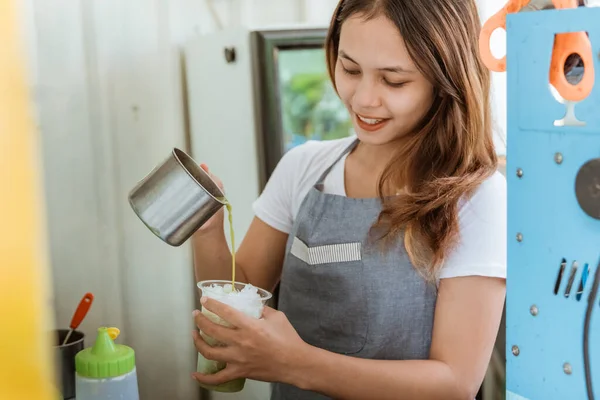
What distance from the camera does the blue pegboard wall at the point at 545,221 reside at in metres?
0.85

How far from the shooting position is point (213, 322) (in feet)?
4.33

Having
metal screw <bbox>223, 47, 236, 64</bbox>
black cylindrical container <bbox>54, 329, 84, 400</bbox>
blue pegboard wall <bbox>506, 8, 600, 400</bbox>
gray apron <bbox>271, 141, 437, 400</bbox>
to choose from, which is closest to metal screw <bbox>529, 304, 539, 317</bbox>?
blue pegboard wall <bbox>506, 8, 600, 400</bbox>

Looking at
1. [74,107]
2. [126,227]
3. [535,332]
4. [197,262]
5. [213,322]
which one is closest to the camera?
[535,332]

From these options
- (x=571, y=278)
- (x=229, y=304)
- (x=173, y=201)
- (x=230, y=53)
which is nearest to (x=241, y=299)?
(x=229, y=304)

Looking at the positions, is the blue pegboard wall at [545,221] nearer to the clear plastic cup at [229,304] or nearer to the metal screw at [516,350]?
the metal screw at [516,350]

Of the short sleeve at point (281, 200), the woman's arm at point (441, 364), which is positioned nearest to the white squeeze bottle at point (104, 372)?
the woman's arm at point (441, 364)

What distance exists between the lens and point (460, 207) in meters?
1.52

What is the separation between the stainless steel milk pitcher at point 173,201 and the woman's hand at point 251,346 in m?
0.13

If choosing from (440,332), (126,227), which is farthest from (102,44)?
(440,332)

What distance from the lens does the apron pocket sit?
158 centimetres

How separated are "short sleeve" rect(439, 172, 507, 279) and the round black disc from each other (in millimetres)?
608

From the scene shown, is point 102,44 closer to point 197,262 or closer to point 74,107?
point 74,107

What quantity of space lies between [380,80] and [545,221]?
0.65 metres

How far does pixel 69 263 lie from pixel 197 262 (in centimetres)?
59
